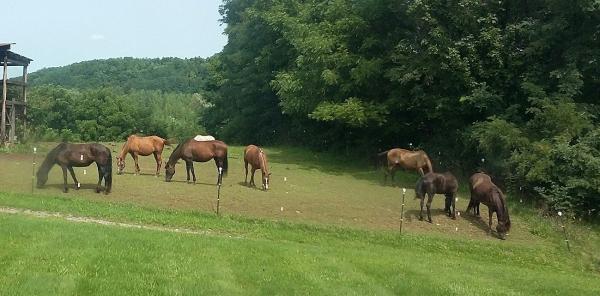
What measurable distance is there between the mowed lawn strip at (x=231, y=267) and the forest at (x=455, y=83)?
30.6ft

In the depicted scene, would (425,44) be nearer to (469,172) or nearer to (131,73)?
Result: (469,172)

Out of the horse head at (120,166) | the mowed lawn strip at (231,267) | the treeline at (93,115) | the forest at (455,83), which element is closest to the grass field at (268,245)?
the mowed lawn strip at (231,267)

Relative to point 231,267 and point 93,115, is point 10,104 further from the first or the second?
point 93,115

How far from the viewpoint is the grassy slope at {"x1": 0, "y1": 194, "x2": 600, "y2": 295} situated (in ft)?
29.5

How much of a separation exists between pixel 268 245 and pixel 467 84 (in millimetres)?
19393

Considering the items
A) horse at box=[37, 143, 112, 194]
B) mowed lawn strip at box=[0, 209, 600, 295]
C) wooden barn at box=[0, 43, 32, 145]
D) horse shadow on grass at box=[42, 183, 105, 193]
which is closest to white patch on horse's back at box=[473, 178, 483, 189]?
mowed lawn strip at box=[0, 209, 600, 295]

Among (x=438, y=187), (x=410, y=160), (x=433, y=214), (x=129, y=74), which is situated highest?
(x=129, y=74)

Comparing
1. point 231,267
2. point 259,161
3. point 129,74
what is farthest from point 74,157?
point 129,74

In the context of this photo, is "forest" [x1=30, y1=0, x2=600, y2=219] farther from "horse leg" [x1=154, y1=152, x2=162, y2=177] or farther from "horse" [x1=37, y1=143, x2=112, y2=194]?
"horse" [x1=37, y1=143, x2=112, y2=194]

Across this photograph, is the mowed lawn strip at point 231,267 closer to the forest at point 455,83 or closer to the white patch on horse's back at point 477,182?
the white patch on horse's back at point 477,182

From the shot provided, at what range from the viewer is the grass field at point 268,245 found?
368 inches

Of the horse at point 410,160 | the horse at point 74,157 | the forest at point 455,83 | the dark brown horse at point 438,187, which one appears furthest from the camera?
the horse at point 410,160

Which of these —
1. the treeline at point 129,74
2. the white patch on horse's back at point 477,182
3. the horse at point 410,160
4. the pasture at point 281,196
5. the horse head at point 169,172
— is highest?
the treeline at point 129,74

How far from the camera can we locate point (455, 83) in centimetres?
3050
